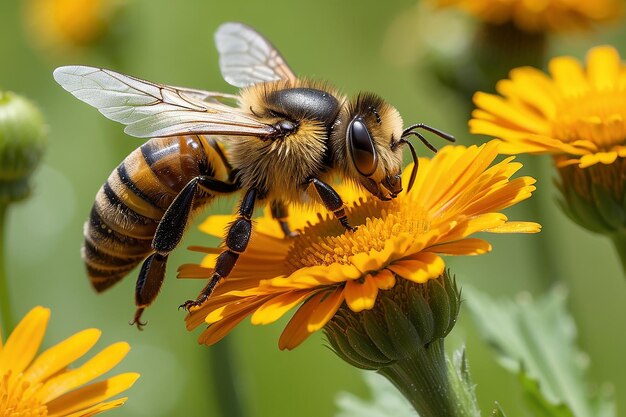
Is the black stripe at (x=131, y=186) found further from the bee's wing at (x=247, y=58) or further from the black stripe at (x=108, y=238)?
the bee's wing at (x=247, y=58)

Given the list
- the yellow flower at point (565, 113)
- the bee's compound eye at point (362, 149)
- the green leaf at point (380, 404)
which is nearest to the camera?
the bee's compound eye at point (362, 149)

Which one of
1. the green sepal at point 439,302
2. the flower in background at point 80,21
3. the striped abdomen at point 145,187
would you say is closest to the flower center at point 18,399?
the striped abdomen at point 145,187

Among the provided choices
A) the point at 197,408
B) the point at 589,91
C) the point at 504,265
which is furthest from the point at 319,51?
the point at 589,91

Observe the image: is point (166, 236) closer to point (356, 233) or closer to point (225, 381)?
point (356, 233)

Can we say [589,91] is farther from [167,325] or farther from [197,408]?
[167,325]

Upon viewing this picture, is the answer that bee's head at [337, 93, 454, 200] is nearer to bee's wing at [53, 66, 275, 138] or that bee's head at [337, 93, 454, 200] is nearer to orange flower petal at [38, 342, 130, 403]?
bee's wing at [53, 66, 275, 138]

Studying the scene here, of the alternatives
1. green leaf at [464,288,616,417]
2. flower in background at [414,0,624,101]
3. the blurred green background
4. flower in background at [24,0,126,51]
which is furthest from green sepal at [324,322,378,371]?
flower in background at [24,0,126,51]
